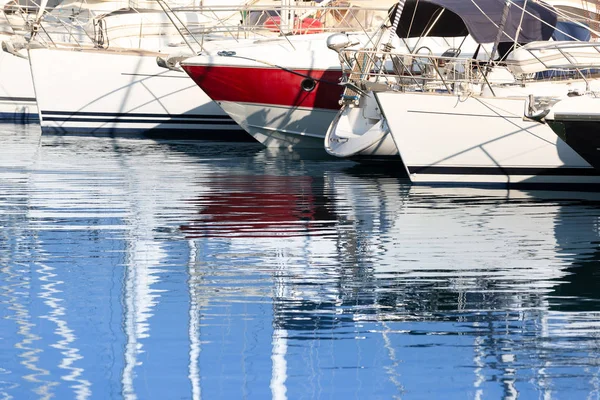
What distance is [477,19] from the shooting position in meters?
18.2

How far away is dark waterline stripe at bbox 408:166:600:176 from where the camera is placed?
1768cm

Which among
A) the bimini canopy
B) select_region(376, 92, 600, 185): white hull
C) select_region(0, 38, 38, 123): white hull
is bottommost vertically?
select_region(376, 92, 600, 185): white hull

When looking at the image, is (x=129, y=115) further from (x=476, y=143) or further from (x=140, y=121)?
(x=476, y=143)

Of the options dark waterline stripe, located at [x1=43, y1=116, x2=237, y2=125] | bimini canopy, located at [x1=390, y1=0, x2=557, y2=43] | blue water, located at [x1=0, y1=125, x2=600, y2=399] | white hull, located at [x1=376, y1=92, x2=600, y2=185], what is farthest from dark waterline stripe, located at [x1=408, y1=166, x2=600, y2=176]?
dark waterline stripe, located at [x1=43, y1=116, x2=237, y2=125]

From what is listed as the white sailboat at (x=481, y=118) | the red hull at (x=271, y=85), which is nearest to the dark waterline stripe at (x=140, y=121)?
the red hull at (x=271, y=85)

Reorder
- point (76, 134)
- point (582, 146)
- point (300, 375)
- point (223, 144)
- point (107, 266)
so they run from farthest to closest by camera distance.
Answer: point (76, 134) < point (223, 144) < point (582, 146) < point (107, 266) < point (300, 375)

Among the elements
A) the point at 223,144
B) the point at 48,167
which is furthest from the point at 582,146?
the point at 223,144

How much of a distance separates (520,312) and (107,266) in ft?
13.4

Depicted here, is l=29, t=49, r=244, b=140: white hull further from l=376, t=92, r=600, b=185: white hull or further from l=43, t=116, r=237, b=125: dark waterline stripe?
l=376, t=92, r=600, b=185: white hull

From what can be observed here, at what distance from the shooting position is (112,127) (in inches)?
1235

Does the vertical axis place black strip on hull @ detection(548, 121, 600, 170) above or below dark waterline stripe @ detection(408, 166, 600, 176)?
above

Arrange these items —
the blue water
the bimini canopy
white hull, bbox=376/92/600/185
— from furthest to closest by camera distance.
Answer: the bimini canopy, white hull, bbox=376/92/600/185, the blue water

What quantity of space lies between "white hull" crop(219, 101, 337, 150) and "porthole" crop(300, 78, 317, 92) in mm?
496

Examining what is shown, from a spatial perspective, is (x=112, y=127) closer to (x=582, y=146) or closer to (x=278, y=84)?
(x=278, y=84)
